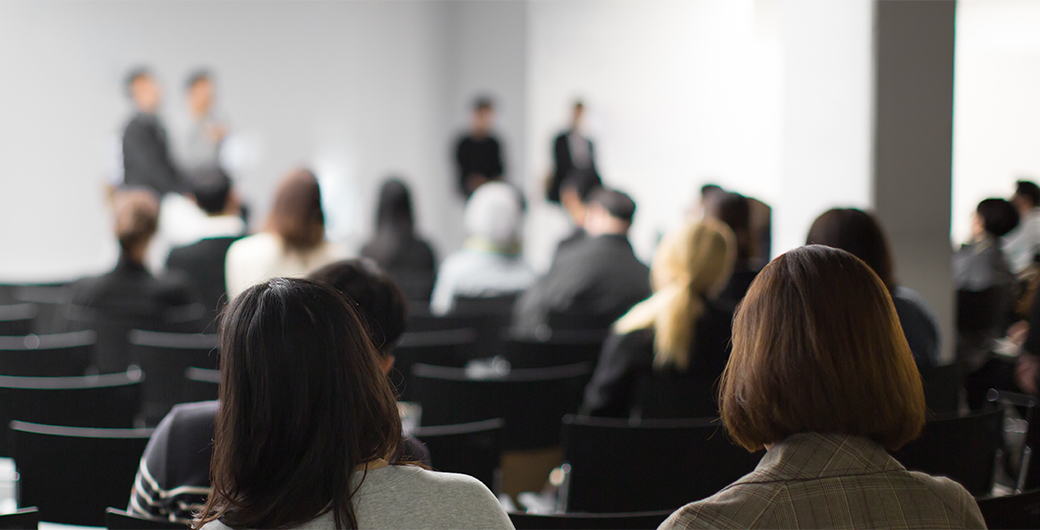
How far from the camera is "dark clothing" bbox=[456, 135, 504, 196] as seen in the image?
998 cm

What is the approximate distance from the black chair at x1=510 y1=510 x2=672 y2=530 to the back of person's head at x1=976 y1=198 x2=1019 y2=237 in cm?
346

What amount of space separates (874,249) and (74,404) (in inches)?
88.8

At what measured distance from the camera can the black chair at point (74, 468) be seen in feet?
6.40

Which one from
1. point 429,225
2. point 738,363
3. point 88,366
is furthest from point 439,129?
point 738,363

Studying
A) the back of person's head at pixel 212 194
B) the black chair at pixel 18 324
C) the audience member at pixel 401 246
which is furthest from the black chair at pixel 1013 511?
the back of person's head at pixel 212 194

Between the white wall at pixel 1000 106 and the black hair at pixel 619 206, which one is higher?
the white wall at pixel 1000 106

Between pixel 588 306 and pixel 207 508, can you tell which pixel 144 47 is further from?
pixel 207 508

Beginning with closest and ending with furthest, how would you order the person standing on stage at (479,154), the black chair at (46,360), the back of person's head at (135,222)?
the black chair at (46,360) < the back of person's head at (135,222) < the person standing on stage at (479,154)

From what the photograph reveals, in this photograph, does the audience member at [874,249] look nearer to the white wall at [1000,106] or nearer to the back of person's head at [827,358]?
the back of person's head at [827,358]

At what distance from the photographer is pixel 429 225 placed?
11797mm

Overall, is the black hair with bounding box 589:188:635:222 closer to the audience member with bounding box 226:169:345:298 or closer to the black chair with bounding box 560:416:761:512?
the audience member with bounding box 226:169:345:298

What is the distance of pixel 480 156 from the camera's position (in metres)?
10.0

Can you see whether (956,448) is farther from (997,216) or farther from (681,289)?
(997,216)

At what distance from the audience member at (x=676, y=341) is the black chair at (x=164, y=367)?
1368 millimetres
